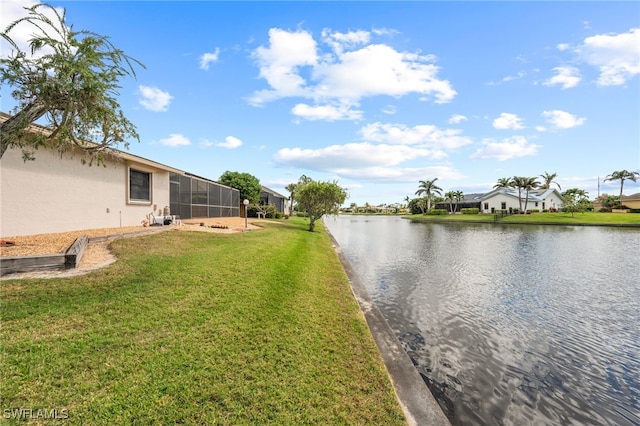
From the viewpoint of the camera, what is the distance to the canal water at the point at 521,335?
4227mm

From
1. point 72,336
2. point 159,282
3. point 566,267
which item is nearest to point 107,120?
point 159,282

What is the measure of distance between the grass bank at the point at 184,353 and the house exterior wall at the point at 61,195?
15.8 feet

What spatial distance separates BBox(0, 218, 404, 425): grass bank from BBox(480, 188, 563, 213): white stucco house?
6668cm

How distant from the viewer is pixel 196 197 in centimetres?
2194

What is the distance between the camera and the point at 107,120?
6047mm

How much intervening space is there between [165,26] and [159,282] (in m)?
10.9

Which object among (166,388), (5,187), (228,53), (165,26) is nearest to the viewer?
(166,388)

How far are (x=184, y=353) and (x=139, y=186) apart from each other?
1382 cm

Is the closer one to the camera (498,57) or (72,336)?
(72,336)

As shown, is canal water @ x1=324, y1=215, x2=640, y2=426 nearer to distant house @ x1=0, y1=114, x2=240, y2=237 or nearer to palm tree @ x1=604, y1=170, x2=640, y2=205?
distant house @ x1=0, y1=114, x2=240, y2=237

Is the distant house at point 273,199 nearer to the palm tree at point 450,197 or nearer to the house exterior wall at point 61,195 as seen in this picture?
the house exterior wall at point 61,195

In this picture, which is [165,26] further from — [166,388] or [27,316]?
[166,388]

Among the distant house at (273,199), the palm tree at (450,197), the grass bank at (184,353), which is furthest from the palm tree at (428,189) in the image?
the grass bank at (184,353)

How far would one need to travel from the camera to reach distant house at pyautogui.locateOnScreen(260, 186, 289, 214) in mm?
45844
